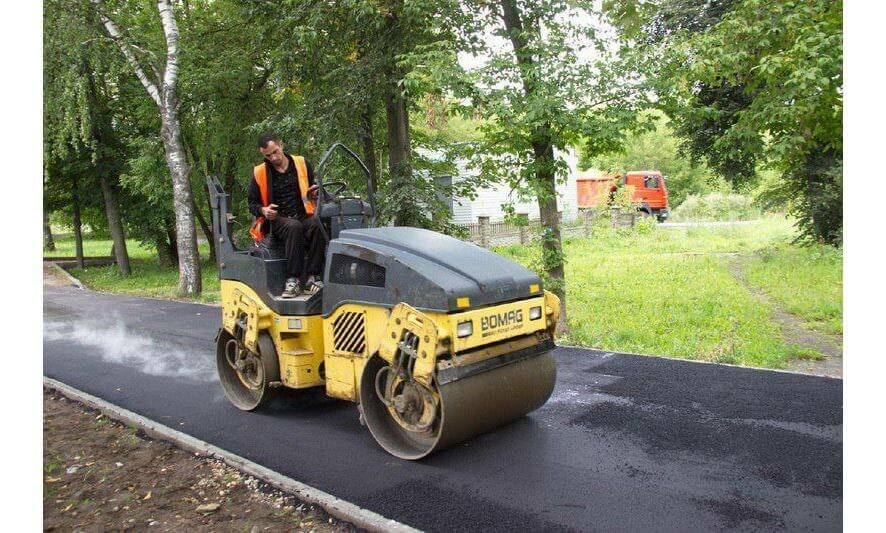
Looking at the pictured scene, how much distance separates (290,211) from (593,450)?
306 cm

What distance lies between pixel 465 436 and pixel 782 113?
4518 millimetres

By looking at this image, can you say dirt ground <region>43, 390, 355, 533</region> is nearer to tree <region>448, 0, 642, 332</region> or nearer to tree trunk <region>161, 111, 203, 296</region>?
tree <region>448, 0, 642, 332</region>

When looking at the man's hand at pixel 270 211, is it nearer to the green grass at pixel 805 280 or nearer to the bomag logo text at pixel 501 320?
the bomag logo text at pixel 501 320

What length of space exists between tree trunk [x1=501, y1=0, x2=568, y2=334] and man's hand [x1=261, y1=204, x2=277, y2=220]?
10.6 feet

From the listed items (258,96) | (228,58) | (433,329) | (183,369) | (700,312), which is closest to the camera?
(433,329)

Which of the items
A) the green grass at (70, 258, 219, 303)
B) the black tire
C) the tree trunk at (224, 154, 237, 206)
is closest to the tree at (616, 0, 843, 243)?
the black tire

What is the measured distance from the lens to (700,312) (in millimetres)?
9117

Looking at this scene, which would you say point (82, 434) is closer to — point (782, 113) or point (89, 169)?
point (782, 113)

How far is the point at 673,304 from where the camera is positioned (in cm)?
980

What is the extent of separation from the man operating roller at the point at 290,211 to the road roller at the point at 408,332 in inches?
5.6

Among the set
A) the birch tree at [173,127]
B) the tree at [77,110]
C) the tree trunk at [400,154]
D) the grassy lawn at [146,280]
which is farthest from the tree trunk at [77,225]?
the tree trunk at [400,154]

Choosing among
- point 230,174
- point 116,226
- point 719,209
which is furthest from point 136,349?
point 719,209

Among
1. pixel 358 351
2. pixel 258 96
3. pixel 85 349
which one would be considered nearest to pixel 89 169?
pixel 258 96

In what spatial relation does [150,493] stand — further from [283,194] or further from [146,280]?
[146,280]
